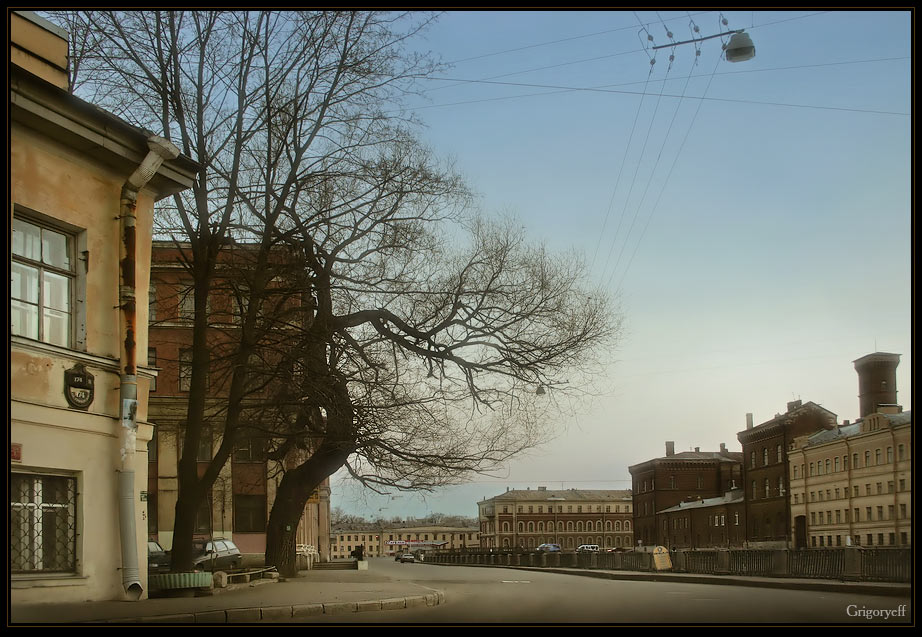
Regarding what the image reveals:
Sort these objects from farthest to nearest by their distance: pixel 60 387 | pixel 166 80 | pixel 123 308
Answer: pixel 166 80, pixel 123 308, pixel 60 387

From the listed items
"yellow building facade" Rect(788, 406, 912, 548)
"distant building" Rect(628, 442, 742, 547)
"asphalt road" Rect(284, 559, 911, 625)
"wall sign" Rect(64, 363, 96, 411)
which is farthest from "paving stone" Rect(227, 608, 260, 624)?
"distant building" Rect(628, 442, 742, 547)

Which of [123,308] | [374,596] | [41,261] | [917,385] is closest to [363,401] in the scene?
[374,596]

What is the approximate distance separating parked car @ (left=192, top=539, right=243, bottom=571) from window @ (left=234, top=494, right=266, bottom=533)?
13.1 metres

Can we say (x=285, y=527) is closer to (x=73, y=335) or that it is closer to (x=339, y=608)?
(x=339, y=608)

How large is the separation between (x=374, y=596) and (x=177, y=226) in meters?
9.88

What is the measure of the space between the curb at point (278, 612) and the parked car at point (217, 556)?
1858 centimetres

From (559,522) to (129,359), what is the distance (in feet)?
510

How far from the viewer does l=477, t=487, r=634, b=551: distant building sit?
16500cm

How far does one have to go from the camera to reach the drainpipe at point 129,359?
1463 centimetres

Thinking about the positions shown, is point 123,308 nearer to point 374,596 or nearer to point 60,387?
point 60,387

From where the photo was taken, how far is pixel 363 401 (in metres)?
21.9

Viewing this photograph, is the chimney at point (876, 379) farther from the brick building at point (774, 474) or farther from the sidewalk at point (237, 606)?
the sidewalk at point (237, 606)

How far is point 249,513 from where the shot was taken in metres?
49.8

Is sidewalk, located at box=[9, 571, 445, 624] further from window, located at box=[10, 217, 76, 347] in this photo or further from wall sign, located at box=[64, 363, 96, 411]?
window, located at box=[10, 217, 76, 347]
